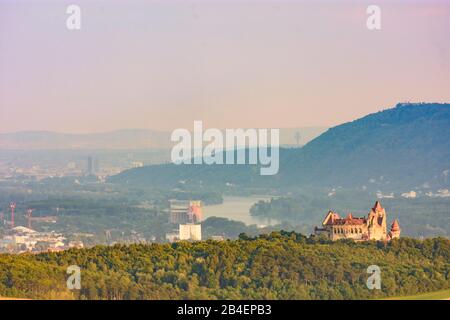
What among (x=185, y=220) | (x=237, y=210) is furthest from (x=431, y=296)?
(x=237, y=210)

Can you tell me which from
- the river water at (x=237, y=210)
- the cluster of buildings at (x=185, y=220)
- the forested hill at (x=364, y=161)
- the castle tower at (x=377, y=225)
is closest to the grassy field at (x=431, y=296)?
the castle tower at (x=377, y=225)

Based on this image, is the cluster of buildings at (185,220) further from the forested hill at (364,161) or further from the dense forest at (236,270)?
the dense forest at (236,270)

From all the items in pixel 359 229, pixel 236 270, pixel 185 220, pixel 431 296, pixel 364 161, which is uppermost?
pixel 364 161

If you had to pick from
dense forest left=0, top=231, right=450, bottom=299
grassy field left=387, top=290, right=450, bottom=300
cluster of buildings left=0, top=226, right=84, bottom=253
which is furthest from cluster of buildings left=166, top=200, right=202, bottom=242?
grassy field left=387, top=290, right=450, bottom=300

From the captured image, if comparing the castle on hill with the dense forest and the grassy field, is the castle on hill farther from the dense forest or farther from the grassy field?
the grassy field

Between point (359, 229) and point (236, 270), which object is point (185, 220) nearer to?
point (359, 229)
